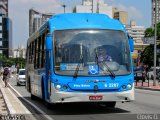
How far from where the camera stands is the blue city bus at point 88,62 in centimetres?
1478

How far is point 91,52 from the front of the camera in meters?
15.1

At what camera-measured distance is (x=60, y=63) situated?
15055mm

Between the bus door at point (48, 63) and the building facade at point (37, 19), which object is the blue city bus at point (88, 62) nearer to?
the bus door at point (48, 63)

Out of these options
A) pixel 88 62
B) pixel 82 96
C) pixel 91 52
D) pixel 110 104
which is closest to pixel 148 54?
pixel 110 104

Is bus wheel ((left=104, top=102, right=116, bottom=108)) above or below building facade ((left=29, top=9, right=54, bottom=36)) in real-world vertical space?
below

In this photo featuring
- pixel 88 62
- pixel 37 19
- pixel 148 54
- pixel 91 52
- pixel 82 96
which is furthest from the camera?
pixel 37 19

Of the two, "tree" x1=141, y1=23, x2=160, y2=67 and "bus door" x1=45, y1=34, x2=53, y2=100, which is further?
"tree" x1=141, y1=23, x2=160, y2=67

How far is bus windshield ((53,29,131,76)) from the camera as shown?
14.9m

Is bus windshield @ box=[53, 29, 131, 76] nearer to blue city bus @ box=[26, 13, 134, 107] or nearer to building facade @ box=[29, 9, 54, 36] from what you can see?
blue city bus @ box=[26, 13, 134, 107]

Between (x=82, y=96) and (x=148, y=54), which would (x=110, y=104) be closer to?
(x=82, y=96)

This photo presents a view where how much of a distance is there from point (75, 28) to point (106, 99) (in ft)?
8.31

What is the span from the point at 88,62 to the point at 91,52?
13.6 inches

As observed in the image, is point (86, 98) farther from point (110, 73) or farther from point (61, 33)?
point (61, 33)

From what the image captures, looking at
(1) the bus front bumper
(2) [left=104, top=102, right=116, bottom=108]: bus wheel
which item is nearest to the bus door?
(1) the bus front bumper
